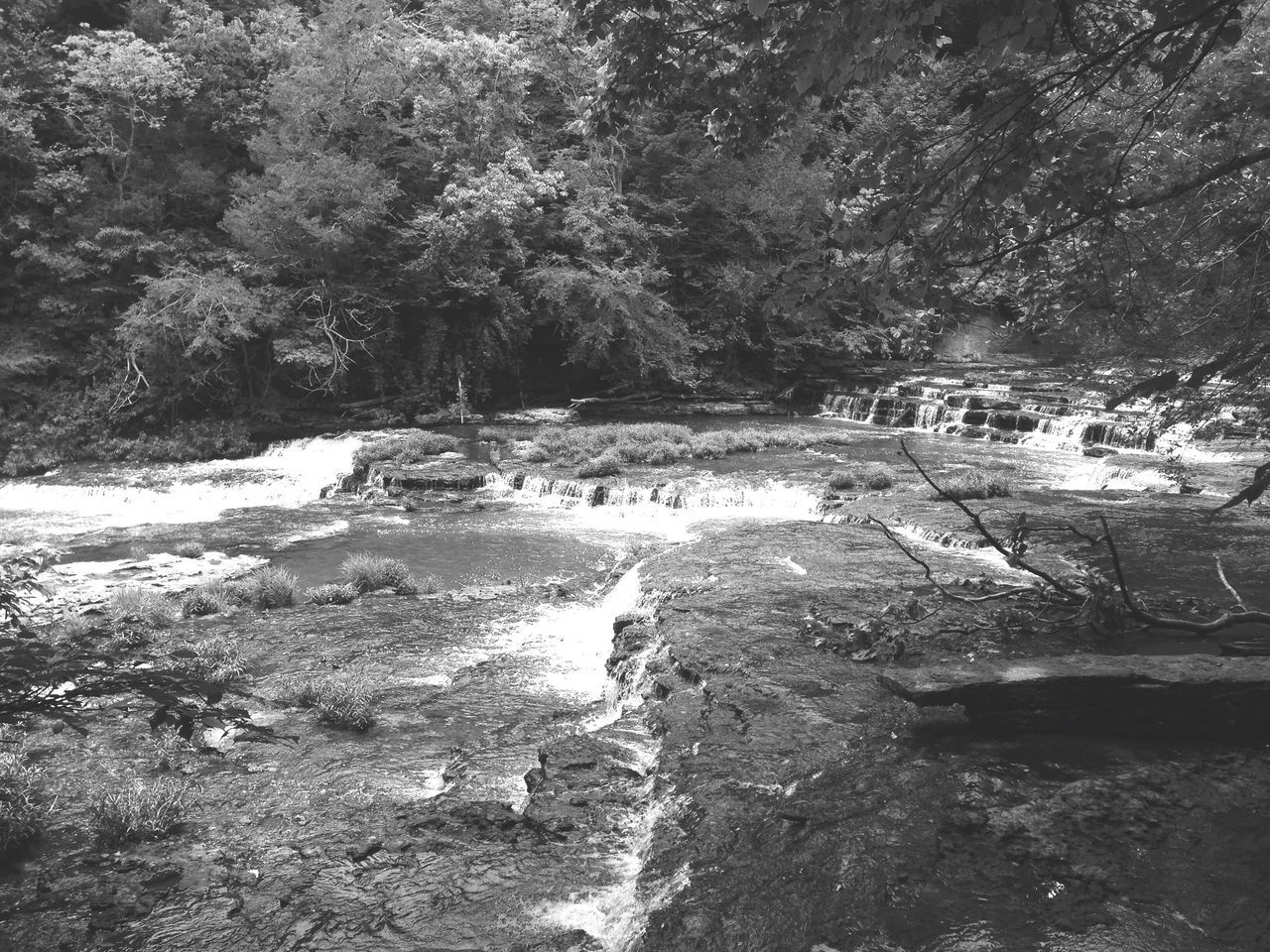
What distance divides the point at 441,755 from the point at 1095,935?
451cm

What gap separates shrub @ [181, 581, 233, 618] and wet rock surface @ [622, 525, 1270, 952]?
6.51m

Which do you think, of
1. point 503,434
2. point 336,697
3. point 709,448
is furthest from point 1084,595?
point 503,434

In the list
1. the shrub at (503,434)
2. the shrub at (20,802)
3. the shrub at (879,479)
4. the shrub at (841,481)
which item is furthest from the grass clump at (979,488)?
the shrub at (20,802)

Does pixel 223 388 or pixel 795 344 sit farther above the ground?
pixel 795 344

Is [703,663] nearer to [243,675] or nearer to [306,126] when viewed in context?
[243,675]

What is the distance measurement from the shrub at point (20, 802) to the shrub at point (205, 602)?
12.4ft

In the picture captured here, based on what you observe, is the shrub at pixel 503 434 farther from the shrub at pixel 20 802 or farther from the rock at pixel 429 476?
the shrub at pixel 20 802

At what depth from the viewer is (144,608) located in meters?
9.48

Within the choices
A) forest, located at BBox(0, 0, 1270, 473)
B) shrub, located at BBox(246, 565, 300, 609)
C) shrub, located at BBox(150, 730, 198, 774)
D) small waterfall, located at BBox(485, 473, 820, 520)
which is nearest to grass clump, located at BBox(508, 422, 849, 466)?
small waterfall, located at BBox(485, 473, 820, 520)

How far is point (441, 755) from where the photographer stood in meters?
6.20

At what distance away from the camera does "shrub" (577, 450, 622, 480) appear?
17.0 m

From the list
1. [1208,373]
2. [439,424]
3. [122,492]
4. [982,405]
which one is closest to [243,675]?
[1208,373]

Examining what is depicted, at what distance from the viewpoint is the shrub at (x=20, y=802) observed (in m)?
4.82

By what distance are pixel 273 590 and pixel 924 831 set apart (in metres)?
8.67
